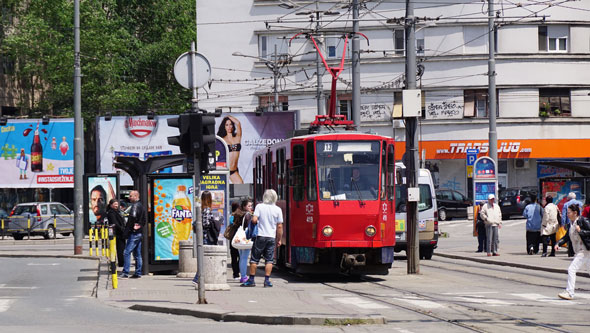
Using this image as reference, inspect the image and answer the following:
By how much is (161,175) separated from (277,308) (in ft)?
29.4

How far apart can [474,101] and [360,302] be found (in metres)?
42.4

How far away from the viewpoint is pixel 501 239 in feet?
132

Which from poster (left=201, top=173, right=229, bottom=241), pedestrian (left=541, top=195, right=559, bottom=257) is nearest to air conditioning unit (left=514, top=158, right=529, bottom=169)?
pedestrian (left=541, top=195, right=559, bottom=257)

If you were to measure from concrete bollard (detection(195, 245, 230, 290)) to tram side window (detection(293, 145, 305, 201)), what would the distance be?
328 centimetres

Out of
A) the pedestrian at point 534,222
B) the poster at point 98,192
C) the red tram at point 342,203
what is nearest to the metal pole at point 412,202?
the red tram at point 342,203

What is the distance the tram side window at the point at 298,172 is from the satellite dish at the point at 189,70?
556 centimetres

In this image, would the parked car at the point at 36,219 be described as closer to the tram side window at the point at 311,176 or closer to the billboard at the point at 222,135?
the billboard at the point at 222,135

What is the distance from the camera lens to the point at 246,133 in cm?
4956

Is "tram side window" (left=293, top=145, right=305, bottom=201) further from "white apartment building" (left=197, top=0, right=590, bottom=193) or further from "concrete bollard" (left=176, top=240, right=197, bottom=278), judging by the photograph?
"white apartment building" (left=197, top=0, right=590, bottom=193)

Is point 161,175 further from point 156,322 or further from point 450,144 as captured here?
point 450,144

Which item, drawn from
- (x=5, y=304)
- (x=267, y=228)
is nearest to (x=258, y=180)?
(x=267, y=228)

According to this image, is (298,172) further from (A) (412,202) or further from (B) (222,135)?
(B) (222,135)

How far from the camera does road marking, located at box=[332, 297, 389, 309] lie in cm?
1638

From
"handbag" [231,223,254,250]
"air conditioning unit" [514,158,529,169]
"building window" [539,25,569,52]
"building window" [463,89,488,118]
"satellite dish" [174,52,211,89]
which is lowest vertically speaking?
"handbag" [231,223,254,250]
